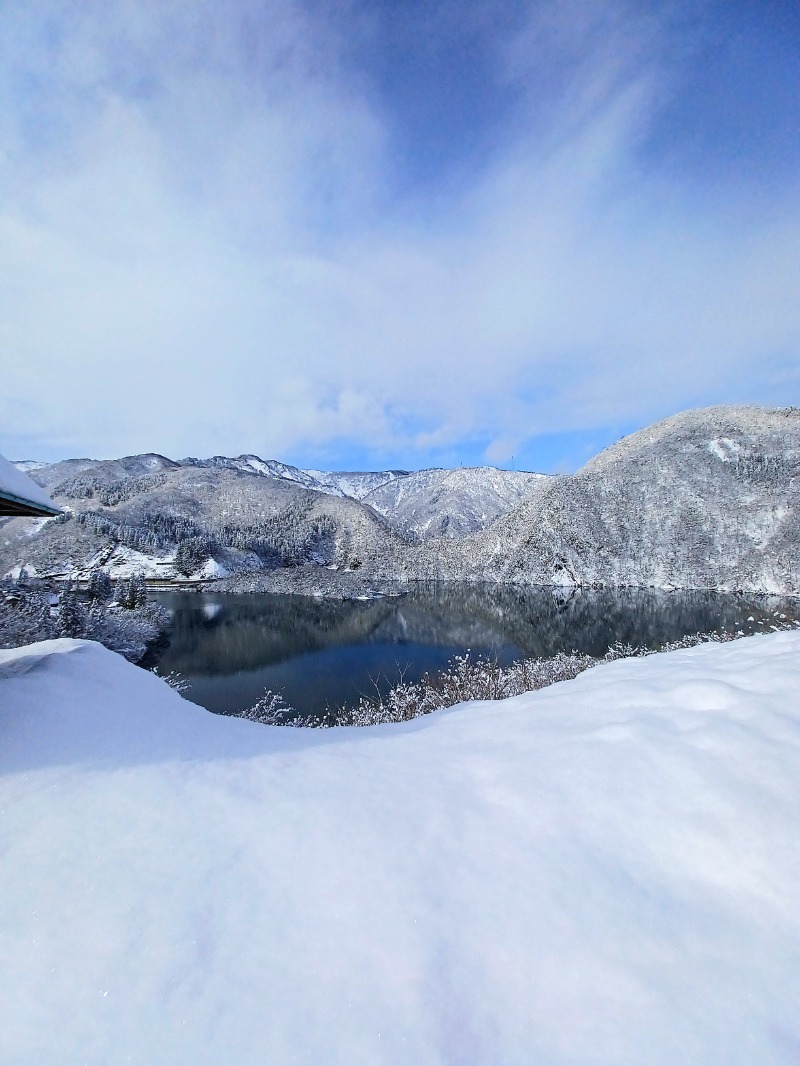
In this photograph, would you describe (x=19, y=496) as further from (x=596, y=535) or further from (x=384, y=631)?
(x=596, y=535)

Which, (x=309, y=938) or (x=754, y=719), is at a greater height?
(x=754, y=719)

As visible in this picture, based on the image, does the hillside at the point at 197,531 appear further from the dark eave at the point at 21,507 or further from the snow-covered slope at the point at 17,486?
the snow-covered slope at the point at 17,486

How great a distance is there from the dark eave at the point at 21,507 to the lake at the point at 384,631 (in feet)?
60.9

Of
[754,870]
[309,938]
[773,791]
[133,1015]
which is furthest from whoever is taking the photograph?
[773,791]

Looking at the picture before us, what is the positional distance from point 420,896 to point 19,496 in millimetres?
6630

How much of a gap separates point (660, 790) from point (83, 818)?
463 centimetres

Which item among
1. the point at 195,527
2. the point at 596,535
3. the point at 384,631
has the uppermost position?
the point at 195,527

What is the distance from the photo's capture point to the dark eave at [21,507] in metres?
5.64

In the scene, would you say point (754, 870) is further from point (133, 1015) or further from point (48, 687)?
point (48, 687)

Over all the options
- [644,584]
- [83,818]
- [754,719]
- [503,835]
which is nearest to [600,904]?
[503,835]

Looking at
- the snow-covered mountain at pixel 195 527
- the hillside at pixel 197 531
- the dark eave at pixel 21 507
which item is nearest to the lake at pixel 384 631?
the dark eave at pixel 21 507

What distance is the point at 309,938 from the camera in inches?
101

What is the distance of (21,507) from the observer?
641 centimetres

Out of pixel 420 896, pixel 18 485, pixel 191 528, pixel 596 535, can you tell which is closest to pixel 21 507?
pixel 18 485
